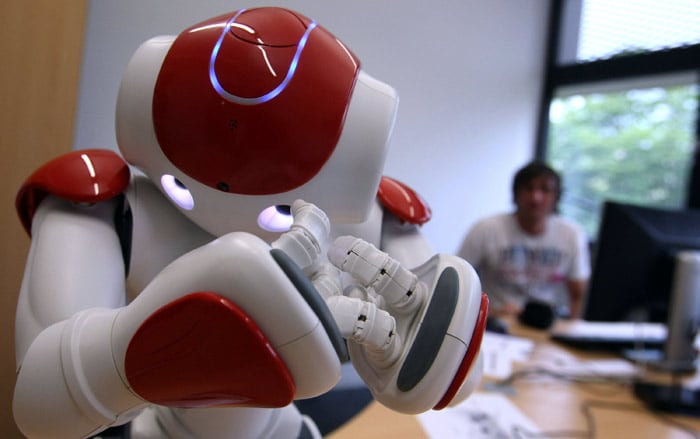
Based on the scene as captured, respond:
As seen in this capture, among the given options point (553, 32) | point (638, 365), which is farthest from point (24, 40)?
point (553, 32)

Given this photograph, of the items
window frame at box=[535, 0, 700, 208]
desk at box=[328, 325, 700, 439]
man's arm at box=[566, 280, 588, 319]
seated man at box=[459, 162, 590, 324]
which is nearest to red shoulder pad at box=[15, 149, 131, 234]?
desk at box=[328, 325, 700, 439]

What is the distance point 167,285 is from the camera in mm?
330

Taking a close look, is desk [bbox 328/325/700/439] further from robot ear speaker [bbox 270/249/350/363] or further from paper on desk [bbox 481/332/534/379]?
robot ear speaker [bbox 270/249/350/363]

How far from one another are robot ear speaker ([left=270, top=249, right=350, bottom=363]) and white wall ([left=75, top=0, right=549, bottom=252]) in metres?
0.30

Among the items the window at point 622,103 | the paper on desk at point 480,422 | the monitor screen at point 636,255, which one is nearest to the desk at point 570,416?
the paper on desk at point 480,422

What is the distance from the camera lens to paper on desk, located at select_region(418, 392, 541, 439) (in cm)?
78

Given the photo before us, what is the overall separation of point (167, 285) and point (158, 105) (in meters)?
0.18

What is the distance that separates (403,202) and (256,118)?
0.74ft

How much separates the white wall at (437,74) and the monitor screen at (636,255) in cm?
40

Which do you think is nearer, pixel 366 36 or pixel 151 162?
pixel 151 162

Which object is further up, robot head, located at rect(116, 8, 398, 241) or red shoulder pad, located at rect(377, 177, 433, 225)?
robot head, located at rect(116, 8, 398, 241)

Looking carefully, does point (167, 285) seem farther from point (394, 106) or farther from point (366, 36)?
point (366, 36)

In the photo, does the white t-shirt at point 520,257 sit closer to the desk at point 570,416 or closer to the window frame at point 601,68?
the window frame at point 601,68

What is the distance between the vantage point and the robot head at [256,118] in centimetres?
40
